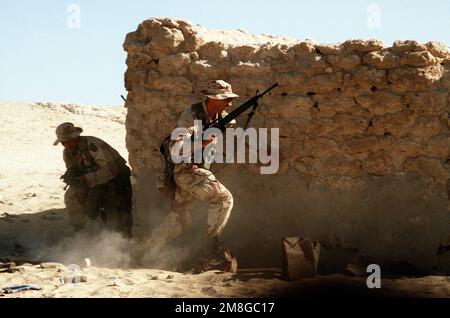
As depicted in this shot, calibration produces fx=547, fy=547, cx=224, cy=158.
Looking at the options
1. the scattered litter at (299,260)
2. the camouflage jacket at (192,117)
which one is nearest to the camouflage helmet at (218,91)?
the camouflage jacket at (192,117)

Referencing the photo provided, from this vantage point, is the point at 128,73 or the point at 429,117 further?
the point at 128,73

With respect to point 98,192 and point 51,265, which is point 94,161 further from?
point 51,265

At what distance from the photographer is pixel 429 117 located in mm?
4938

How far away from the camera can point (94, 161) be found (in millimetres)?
5797

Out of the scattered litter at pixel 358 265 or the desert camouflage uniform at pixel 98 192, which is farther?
the desert camouflage uniform at pixel 98 192

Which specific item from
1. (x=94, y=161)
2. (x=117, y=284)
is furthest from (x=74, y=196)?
(x=117, y=284)

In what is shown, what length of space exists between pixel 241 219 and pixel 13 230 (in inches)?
112

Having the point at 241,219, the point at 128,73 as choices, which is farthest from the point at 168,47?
the point at 241,219

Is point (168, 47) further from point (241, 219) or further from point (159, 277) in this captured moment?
point (159, 277)

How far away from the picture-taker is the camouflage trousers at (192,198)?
4715 mm

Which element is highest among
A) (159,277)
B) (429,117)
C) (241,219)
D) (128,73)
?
(128,73)

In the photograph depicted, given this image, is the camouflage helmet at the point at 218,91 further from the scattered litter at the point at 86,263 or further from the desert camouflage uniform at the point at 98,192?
the scattered litter at the point at 86,263

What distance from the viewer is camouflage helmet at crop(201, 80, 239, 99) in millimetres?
4793

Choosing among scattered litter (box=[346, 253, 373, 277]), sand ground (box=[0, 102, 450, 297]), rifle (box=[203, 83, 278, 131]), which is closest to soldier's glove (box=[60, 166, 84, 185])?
sand ground (box=[0, 102, 450, 297])
